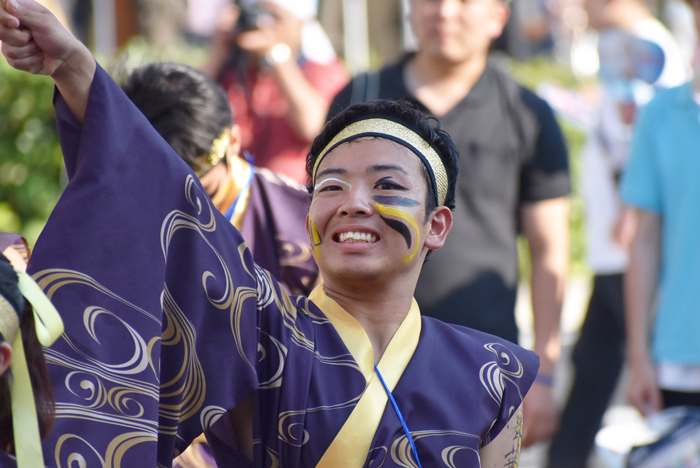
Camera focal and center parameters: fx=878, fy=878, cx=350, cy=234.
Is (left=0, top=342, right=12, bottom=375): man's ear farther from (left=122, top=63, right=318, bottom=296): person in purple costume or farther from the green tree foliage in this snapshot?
the green tree foliage

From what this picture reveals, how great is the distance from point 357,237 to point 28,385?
0.69 m

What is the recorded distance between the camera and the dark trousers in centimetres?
395

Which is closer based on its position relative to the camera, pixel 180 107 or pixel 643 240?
pixel 180 107

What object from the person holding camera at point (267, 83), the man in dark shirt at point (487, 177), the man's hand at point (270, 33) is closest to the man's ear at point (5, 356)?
the man in dark shirt at point (487, 177)

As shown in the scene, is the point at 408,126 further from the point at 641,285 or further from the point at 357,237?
the point at 641,285

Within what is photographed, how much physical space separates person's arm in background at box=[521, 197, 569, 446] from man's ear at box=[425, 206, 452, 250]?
1.11 metres

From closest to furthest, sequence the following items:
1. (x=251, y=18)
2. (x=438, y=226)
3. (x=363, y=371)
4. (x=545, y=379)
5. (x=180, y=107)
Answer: (x=363, y=371)
(x=438, y=226)
(x=180, y=107)
(x=545, y=379)
(x=251, y=18)

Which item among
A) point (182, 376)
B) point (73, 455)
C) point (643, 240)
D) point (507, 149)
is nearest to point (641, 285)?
point (643, 240)

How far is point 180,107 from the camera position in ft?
7.62

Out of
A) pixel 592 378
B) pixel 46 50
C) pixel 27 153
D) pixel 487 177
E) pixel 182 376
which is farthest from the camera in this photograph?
pixel 27 153

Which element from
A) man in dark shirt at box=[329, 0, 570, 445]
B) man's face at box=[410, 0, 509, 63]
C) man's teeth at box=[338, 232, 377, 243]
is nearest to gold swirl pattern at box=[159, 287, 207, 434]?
man's teeth at box=[338, 232, 377, 243]

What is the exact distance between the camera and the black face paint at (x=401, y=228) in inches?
69.8

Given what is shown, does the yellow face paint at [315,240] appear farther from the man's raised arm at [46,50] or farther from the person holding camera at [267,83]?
the person holding camera at [267,83]

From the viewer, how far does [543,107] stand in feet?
9.62
